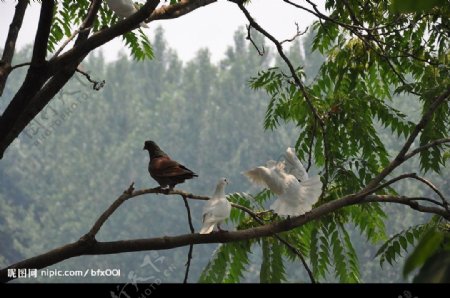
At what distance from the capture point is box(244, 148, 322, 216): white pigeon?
10.9ft

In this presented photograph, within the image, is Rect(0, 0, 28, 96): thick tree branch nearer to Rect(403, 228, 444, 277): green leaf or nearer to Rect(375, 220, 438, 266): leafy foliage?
Rect(375, 220, 438, 266): leafy foliage

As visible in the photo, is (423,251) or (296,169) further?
(296,169)

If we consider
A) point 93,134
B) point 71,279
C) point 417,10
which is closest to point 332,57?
point 417,10

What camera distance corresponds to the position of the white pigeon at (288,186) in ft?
10.9

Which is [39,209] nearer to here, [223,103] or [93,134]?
[93,134]

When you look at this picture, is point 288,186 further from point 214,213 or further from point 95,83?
point 95,83

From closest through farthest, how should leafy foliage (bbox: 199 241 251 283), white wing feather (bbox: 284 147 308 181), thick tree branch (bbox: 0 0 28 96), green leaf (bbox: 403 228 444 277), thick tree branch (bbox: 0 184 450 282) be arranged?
1. green leaf (bbox: 403 228 444 277)
2. thick tree branch (bbox: 0 184 450 282)
3. white wing feather (bbox: 284 147 308 181)
4. leafy foliage (bbox: 199 241 251 283)
5. thick tree branch (bbox: 0 0 28 96)

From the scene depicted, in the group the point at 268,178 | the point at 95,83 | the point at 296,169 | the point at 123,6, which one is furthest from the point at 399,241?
the point at 123,6

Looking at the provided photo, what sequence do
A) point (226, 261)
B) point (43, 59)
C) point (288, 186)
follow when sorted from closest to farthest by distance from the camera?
point (43, 59), point (288, 186), point (226, 261)

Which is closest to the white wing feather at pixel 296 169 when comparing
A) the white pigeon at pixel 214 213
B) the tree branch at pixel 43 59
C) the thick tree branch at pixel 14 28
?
the white pigeon at pixel 214 213

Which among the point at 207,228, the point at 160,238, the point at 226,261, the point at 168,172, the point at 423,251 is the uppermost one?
the point at 168,172

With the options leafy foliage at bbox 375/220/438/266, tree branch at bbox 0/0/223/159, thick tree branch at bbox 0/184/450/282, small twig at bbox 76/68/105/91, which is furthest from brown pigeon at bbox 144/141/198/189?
leafy foliage at bbox 375/220/438/266

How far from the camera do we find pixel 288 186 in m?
3.43

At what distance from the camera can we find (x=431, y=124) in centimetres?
438
